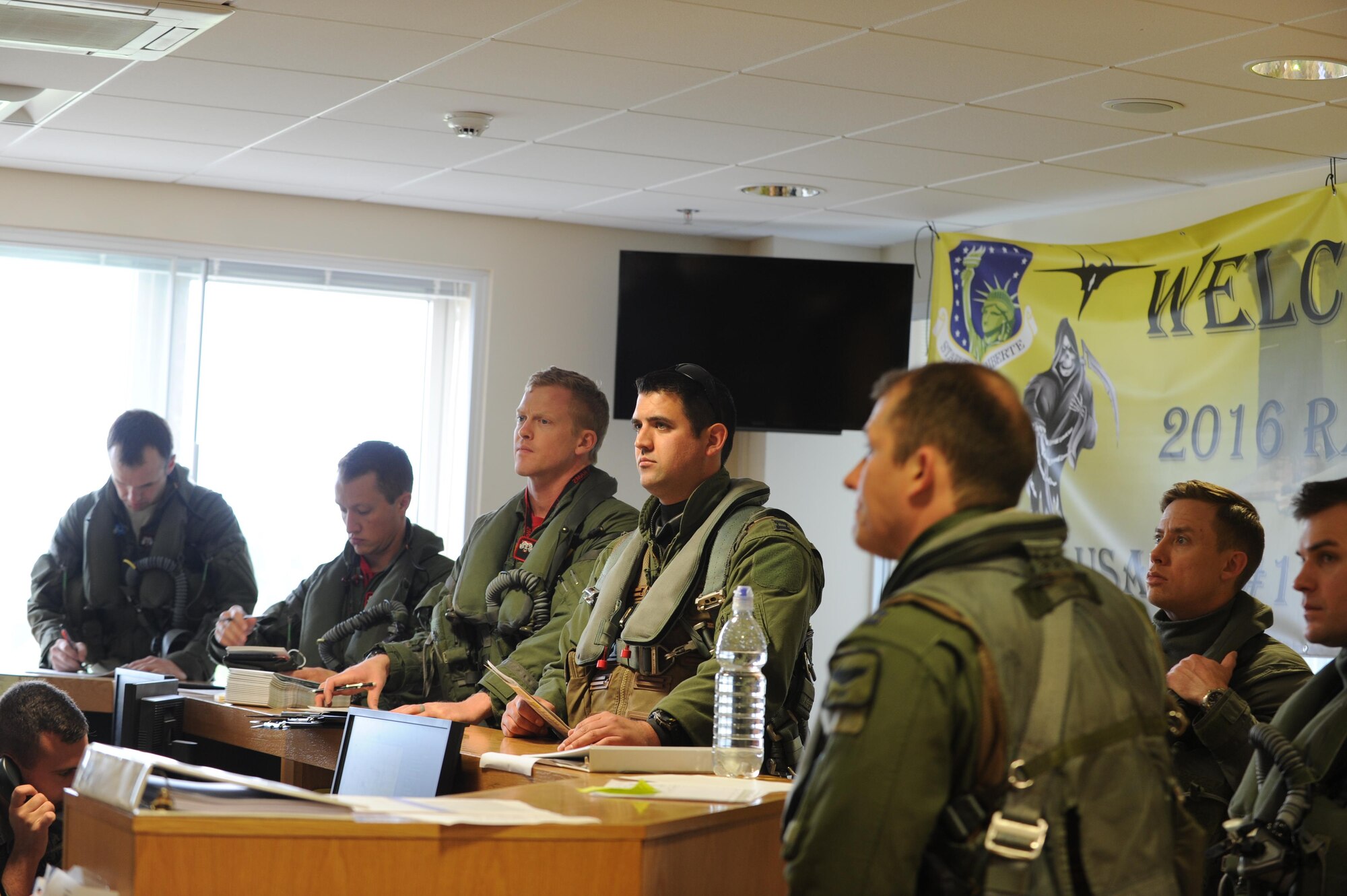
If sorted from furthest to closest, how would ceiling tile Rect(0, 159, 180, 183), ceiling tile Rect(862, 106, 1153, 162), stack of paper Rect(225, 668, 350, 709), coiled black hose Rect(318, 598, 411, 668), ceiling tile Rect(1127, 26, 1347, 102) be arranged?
ceiling tile Rect(0, 159, 180, 183)
ceiling tile Rect(862, 106, 1153, 162)
coiled black hose Rect(318, 598, 411, 668)
ceiling tile Rect(1127, 26, 1347, 102)
stack of paper Rect(225, 668, 350, 709)

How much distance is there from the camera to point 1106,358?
20.7ft

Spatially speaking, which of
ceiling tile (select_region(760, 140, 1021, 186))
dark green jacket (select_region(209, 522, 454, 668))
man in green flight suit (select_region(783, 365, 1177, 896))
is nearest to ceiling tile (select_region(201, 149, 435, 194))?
ceiling tile (select_region(760, 140, 1021, 186))

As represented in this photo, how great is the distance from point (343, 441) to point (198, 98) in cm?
244

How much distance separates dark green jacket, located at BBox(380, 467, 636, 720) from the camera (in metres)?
3.74

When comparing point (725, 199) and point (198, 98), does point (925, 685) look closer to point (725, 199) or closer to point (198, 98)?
point (198, 98)

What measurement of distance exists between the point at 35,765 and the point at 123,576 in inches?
95.4

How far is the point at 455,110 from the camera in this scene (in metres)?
5.29

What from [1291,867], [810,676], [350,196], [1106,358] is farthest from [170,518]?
[1291,867]

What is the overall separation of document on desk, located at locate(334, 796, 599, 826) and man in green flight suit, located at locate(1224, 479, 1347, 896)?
1.22m

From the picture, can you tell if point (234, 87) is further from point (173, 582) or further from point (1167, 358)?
point (1167, 358)

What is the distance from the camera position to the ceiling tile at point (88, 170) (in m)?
6.52

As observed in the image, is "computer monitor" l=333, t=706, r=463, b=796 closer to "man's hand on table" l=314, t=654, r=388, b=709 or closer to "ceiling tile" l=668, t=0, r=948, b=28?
"man's hand on table" l=314, t=654, r=388, b=709

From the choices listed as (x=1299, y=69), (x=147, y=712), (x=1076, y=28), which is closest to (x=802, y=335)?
(x=1299, y=69)

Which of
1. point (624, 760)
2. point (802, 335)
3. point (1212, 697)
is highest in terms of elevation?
point (802, 335)
